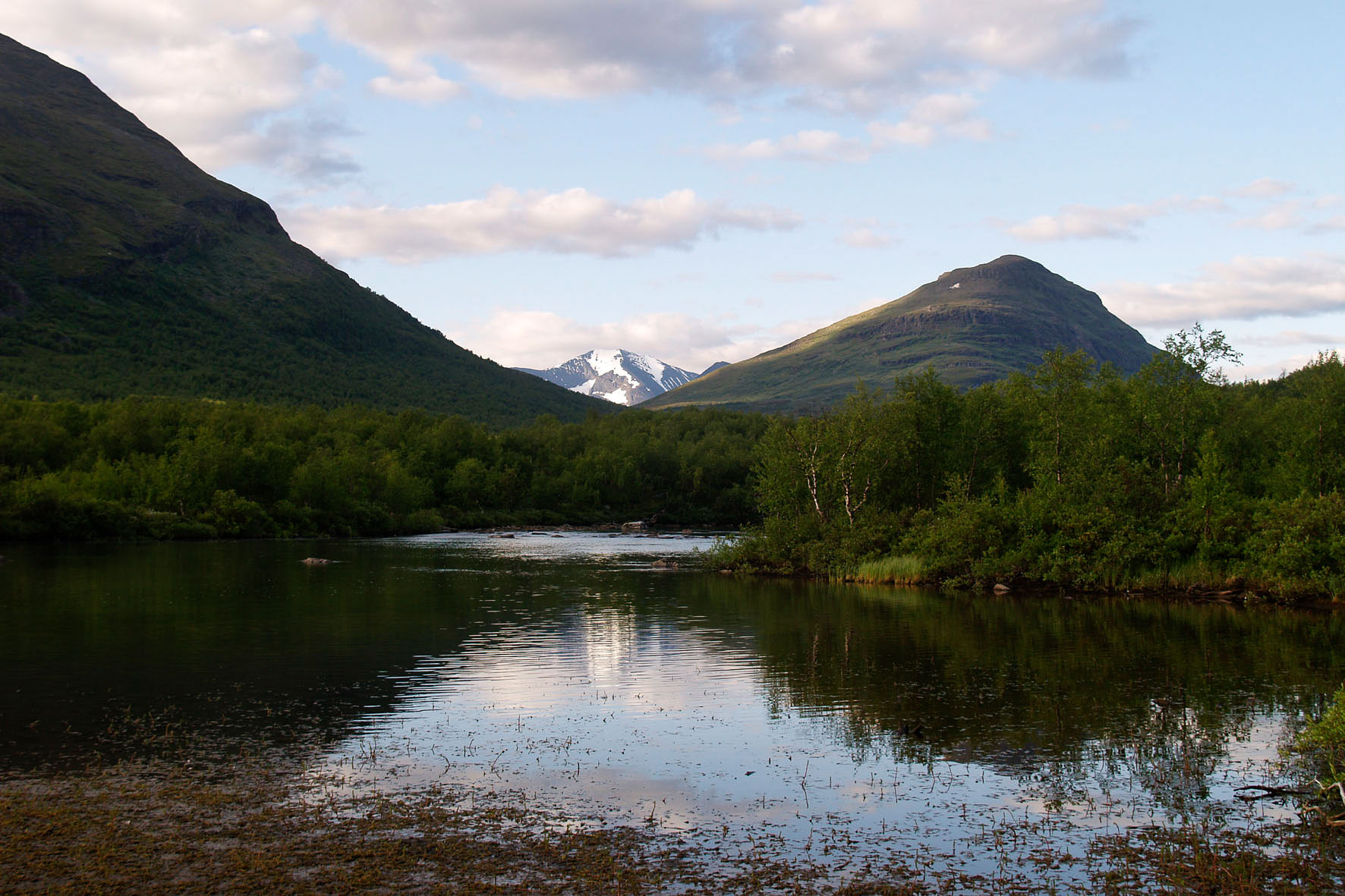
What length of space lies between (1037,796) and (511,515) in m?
125

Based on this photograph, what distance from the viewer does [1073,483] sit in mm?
53000

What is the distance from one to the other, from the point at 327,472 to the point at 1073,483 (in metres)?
83.2

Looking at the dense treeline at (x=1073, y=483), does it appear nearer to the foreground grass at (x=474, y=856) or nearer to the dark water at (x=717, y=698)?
the dark water at (x=717, y=698)

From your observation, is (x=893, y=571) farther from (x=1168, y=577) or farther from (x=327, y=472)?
(x=327, y=472)

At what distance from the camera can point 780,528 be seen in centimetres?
6488

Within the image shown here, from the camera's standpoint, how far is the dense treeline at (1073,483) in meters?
48.4

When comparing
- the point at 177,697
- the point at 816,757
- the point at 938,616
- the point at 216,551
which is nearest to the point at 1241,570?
the point at 938,616

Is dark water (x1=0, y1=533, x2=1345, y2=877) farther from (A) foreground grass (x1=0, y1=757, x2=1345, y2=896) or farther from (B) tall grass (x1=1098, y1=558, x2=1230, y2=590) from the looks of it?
(B) tall grass (x1=1098, y1=558, x2=1230, y2=590)

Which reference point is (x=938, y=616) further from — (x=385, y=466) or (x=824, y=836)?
(x=385, y=466)

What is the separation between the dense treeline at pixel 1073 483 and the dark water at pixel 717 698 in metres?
4.05

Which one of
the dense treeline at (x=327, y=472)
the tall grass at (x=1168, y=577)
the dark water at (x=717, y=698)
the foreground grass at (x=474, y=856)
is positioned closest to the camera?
the foreground grass at (x=474, y=856)

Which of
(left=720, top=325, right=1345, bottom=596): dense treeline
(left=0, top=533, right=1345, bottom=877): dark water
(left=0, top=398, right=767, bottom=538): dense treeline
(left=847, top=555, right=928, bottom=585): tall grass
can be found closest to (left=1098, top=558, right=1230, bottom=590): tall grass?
(left=720, top=325, right=1345, bottom=596): dense treeline

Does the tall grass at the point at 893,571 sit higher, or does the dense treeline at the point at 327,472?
the dense treeline at the point at 327,472

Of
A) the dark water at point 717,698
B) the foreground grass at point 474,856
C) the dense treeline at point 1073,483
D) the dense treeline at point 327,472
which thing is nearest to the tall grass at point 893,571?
the dense treeline at point 1073,483
